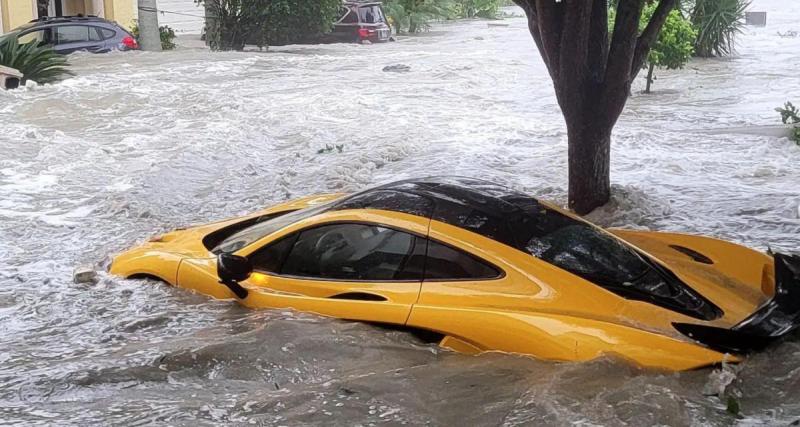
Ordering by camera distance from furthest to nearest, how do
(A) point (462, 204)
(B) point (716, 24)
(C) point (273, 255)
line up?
(B) point (716, 24), (C) point (273, 255), (A) point (462, 204)

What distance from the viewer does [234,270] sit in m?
5.15

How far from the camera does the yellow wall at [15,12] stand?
2459 cm

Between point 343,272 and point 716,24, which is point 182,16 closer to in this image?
point 716,24

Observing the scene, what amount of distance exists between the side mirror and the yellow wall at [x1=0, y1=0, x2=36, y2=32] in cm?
2223

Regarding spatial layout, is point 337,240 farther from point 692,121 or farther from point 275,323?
point 692,121

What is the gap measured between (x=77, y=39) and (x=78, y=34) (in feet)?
0.41

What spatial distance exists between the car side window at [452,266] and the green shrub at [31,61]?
48.3 feet

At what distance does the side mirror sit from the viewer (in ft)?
16.9

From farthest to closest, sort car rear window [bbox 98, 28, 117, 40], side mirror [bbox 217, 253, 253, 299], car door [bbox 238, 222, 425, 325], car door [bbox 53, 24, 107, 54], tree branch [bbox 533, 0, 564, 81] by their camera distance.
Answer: car rear window [bbox 98, 28, 117, 40] → car door [bbox 53, 24, 107, 54] → tree branch [bbox 533, 0, 564, 81] → side mirror [bbox 217, 253, 253, 299] → car door [bbox 238, 222, 425, 325]

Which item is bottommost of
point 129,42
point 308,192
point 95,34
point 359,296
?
point 308,192

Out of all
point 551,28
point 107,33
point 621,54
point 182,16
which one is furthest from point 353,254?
point 182,16

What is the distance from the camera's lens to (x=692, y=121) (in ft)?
50.8

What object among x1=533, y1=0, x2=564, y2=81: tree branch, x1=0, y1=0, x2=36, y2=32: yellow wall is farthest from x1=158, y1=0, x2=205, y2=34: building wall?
x1=533, y1=0, x2=564, y2=81: tree branch

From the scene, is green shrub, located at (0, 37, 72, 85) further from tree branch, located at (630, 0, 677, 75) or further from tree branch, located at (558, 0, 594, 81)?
tree branch, located at (630, 0, 677, 75)
